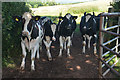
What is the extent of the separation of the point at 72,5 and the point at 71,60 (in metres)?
15.9

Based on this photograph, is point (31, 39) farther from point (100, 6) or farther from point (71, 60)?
point (100, 6)

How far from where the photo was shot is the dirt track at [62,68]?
5.15 meters

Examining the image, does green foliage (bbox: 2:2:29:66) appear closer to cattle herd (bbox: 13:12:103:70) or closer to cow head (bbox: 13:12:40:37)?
cattle herd (bbox: 13:12:103:70)

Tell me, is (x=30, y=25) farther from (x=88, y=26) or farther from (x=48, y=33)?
(x=88, y=26)

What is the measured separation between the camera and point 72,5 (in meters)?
21.3

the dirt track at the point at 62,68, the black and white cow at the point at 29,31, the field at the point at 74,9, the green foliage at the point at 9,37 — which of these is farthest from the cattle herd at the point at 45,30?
the field at the point at 74,9

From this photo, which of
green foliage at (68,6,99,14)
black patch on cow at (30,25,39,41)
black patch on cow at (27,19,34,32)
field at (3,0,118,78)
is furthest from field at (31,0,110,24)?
black patch on cow at (27,19,34,32)

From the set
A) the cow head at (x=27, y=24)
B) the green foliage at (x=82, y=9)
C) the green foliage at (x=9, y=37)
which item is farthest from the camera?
the green foliage at (x=82, y=9)

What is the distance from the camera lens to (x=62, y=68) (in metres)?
5.79

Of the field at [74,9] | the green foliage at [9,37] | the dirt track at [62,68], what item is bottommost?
the dirt track at [62,68]

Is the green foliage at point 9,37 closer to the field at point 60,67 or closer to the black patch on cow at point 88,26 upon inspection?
the field at point 60,67

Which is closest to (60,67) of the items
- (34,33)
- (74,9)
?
(34,33)

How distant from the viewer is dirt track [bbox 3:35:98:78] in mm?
5152

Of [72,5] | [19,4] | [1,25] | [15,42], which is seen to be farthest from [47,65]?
[72,5]
